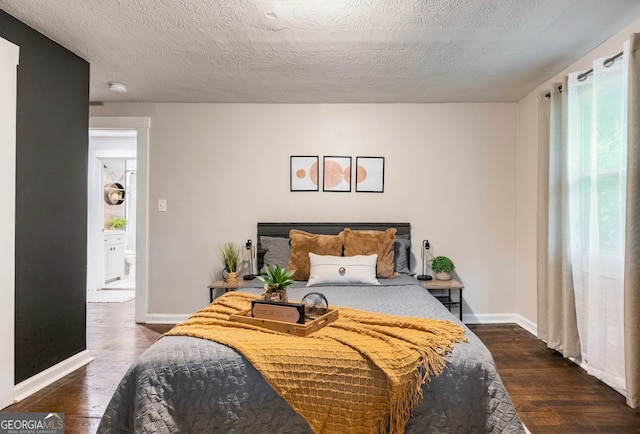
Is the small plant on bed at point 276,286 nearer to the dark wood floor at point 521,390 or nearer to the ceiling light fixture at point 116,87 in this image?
the dark wood floor at point 521,390

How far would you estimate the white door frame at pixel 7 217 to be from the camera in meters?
2.34

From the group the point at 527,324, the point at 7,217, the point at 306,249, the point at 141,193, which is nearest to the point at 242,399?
the point at 7,217

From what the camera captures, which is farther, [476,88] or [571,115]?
[476,88]

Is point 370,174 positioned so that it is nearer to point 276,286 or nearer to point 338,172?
point 338,172

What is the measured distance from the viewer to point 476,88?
3.68m

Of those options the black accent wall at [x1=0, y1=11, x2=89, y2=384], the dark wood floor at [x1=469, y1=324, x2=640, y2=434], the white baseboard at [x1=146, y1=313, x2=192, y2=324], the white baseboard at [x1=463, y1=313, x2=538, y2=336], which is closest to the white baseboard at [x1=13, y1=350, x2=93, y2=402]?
the black accent wall at [x1=0, y1=11, x2=89, y2=384]

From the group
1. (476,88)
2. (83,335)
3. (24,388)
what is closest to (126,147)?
(83,335)

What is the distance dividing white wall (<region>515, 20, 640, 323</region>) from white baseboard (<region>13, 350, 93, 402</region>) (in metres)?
3.99

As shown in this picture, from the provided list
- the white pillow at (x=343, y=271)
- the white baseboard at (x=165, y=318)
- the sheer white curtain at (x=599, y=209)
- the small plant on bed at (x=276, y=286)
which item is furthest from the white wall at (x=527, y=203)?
the white baseboard at (x=165, y=318)

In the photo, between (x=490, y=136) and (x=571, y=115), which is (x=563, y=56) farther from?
(x=490, y=136)

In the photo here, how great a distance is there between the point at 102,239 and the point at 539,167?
20.0 ft

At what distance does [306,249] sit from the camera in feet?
11.8

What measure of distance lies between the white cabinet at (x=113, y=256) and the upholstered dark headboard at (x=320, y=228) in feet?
12.1

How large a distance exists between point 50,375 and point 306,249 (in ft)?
6.96
